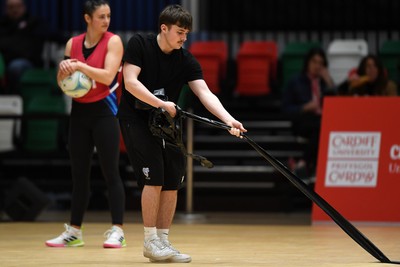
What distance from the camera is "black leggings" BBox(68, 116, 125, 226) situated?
7004 mm

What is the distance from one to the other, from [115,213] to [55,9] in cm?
776

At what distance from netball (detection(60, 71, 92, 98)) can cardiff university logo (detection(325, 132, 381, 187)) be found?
3.00 metres

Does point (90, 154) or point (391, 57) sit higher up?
point (391, 57)

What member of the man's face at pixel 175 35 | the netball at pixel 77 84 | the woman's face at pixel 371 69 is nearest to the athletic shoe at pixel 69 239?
the netball at pixel 77 84

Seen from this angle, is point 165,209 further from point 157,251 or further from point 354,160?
point 354,160

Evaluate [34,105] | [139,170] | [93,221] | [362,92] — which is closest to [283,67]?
[362,92]

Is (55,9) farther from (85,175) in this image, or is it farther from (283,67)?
(85,175)

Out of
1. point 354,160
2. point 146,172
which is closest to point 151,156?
point 146,172

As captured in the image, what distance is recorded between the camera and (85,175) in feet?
23.2

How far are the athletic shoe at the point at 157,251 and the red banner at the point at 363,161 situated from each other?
134 inches

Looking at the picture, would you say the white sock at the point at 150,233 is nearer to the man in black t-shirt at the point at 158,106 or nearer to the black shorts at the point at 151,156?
the man in black t-shirt at the point at 158,106

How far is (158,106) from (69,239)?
69.4 inches

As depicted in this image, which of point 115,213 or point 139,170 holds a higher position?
point 139,170

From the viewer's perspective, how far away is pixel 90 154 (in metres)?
7.09
